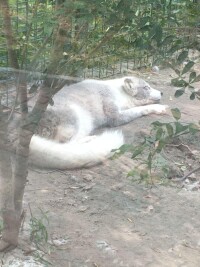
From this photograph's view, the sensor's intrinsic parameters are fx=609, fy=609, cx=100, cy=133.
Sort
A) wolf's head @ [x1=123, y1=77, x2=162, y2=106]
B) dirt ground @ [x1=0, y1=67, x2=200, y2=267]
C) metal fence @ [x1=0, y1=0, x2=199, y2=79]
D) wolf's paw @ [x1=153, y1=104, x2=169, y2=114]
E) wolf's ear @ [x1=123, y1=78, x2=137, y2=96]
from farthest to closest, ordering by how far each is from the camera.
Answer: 1. wolf's ear @ [x1=123, y1=78, x2=137, y2=96]
2. wolf's head @ [x1=123, y1=77, x2=162, y2=106]
3. wolf's paw @ [x1=153, y1=104, x2=169, y2=114]
4. dirt ground @ [x1=0, y1=67, x2=200, y2=267]
5. metal fence @ [x1=0, y1=0, x2=199, y2=79]

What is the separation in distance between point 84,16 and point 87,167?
3.83ft

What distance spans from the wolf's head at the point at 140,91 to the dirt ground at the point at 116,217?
14.4 inches

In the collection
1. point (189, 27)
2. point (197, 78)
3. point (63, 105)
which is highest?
point (189, 27)

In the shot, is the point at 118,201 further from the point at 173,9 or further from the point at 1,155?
the point at 173,9

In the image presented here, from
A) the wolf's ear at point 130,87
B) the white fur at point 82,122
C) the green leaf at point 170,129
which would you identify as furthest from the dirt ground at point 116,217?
the wolf's ear at point 130,87

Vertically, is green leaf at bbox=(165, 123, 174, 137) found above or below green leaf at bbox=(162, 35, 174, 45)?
below

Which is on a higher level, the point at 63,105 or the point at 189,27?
the point at 189,27

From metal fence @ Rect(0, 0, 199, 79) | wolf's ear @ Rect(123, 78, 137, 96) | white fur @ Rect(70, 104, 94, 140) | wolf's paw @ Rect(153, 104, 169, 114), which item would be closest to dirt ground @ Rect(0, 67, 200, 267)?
wolf's paw @ Rect(153, 104, 169, 114)

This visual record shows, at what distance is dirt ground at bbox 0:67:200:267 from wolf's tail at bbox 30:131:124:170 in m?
0.07

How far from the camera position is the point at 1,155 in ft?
5.55

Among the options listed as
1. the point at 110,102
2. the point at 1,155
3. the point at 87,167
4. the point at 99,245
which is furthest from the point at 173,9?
the point at 110,102

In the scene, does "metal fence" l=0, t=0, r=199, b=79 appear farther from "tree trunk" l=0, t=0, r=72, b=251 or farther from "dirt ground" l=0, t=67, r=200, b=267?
"dirt ground" l=0, t=67, r=200, b=267

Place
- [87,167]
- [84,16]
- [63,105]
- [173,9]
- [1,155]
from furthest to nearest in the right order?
1. [63,105]
2. [87,167]
3. [1,155]
4. [173,9]
5. [84,16]

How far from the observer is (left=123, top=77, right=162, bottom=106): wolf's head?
2717mm
